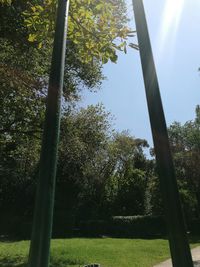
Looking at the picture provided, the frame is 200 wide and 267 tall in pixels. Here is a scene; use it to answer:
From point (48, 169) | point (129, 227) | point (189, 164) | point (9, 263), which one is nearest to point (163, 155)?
point (48, 169)

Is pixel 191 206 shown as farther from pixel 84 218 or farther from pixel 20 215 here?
pixel 20 215

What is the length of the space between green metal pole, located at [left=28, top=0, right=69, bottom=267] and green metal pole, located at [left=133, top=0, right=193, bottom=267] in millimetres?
656

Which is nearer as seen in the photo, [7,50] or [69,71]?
[7,50]

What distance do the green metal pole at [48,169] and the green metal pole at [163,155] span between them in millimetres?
656

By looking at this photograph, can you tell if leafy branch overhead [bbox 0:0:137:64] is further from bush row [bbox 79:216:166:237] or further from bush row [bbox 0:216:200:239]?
bush row [bbox 79:216:166:237]

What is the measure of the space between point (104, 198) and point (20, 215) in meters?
7.57

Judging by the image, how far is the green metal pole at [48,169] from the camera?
2.30m

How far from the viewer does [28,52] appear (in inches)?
461

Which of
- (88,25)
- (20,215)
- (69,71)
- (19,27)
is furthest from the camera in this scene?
(20,215)

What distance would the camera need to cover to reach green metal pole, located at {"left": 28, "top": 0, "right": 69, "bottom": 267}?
2297 millimetres

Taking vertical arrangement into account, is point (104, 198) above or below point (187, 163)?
below

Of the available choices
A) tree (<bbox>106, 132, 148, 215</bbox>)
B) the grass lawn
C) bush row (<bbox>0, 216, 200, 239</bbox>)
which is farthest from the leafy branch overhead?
tree (<bbox>106, 132, 148, 215</bbox>)

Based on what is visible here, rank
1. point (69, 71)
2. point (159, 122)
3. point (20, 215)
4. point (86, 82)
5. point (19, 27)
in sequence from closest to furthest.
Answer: point (159, 122)
point (19, 27)
point (69, 71)
point (86, 82)
point (20, 215)

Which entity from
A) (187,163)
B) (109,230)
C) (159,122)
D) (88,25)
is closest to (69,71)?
(88,25)
